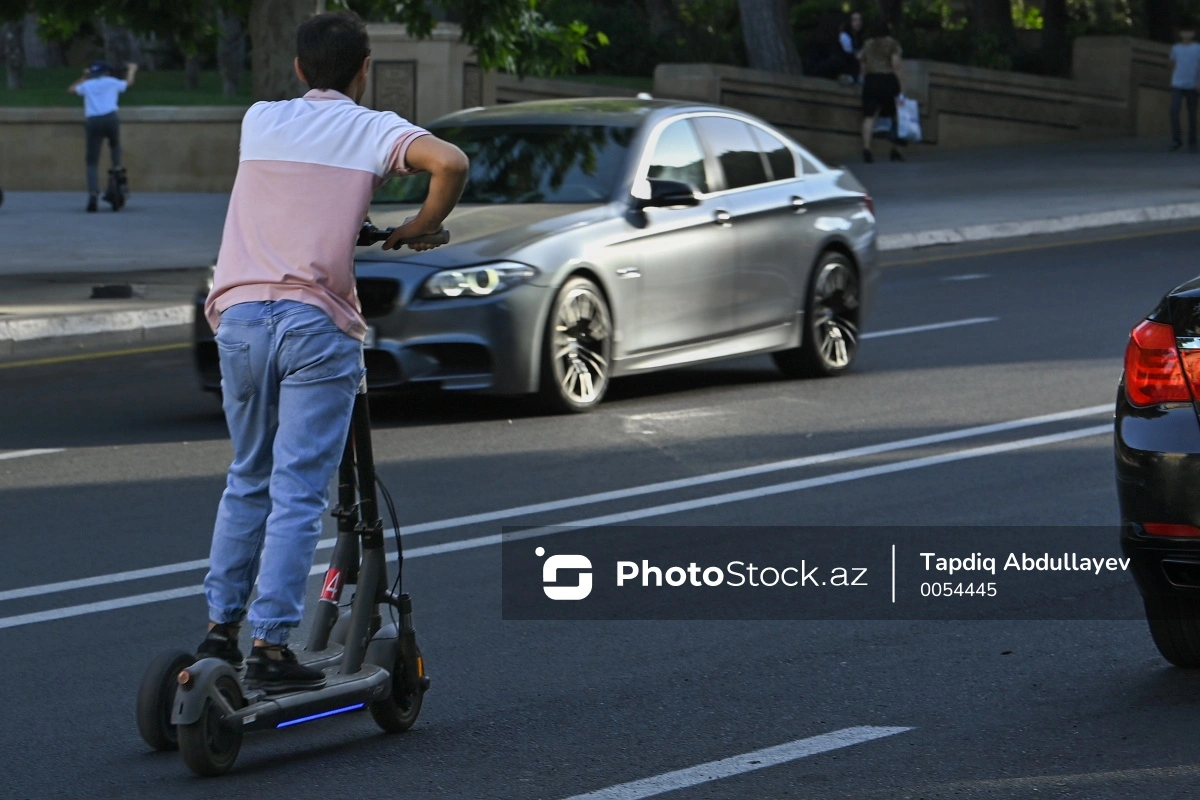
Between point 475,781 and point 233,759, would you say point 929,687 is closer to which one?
point 475,781

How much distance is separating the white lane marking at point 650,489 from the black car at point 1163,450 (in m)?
3.22

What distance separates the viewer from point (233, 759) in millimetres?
5129

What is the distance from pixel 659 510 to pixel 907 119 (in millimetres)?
23924

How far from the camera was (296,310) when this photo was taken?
5164 millimetres

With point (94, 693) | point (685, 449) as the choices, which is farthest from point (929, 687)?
point (685, 449)

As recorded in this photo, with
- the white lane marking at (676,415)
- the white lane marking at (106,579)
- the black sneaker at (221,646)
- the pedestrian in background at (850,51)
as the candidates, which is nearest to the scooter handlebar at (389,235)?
the black sneaker at (221,646)

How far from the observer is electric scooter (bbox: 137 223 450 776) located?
4996 mm

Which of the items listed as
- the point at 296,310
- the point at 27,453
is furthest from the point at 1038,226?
the point at 296,310

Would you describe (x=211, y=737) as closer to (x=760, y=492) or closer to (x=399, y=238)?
(x=399, y=238)

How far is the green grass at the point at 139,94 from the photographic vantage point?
32656 millimetres

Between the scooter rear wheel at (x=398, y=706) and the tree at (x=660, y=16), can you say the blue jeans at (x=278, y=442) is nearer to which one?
the scooter rear wheel at (x=398, y=706)

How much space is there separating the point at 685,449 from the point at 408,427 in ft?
5.21

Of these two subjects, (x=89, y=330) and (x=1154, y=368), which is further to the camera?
(x=89, y=330)

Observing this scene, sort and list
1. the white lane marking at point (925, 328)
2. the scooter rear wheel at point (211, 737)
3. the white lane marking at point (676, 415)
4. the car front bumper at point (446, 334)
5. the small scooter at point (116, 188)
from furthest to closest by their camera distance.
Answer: the small scooter at point (116, 188), the white lane marking at point (925, 328), the white lane marking at point (676, 415), the car front bumper at point (446, 334), the scooter rear wheel at point (211, 737)
